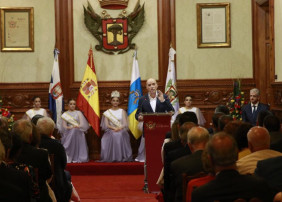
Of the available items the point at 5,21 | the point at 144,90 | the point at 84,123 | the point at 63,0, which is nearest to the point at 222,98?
the point at 144,90

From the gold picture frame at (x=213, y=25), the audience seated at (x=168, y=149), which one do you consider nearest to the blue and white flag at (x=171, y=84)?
the gold picture frame at (x=213, y=25)

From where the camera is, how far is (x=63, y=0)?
40.0 ft

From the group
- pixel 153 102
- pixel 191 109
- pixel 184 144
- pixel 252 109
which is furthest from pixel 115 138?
pixel 184 144

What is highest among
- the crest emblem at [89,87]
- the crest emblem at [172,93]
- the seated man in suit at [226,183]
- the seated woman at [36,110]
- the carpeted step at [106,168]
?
the crest emblem at [89,87]

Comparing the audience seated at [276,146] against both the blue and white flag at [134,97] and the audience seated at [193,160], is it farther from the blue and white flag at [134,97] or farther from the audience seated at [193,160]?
the blue and white flag at [134,97]

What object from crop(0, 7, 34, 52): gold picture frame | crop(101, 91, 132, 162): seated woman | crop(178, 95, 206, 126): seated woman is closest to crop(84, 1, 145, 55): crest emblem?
crop(0, 7, 34, 52): gold picture frame

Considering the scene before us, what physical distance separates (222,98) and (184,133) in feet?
23.4

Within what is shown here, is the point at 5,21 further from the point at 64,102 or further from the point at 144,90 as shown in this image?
the point at 144,90

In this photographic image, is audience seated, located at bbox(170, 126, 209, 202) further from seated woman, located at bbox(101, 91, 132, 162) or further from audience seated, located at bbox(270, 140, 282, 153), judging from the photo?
seated woman, located at bbox(101, 91, 132, 162)

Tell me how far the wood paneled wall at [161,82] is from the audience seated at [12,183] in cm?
846

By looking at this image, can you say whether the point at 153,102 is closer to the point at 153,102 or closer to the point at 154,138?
the point at 153,102

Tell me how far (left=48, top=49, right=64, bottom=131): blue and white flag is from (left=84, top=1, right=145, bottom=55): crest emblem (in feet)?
3.46

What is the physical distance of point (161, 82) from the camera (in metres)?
12.2

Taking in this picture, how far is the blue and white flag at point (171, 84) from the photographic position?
11.4 metres
